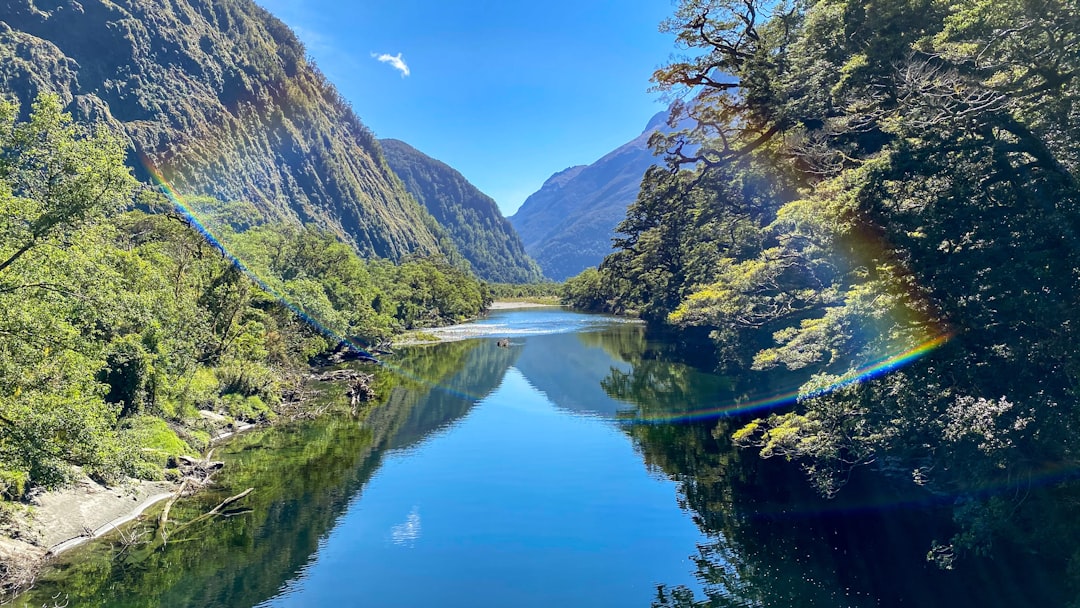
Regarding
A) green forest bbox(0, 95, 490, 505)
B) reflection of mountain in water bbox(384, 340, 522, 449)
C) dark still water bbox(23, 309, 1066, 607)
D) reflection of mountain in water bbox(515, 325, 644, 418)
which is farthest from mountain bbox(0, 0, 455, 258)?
dark still water bbox(23, 309, 1066, 607)

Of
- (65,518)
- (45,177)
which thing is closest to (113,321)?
(45,177)

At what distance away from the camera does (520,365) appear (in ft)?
185

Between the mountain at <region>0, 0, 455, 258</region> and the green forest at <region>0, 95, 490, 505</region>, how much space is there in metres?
90.5

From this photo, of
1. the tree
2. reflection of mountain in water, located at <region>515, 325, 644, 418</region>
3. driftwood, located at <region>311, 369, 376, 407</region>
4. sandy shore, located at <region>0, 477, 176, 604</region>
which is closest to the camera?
the tree

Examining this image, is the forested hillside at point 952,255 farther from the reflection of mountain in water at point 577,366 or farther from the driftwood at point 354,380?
the driftwood at point 354,380

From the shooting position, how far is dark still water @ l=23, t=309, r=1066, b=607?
580 inches

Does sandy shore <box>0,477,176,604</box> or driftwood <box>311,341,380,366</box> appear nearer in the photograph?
sandy shore <box>0,477,176,604</box>

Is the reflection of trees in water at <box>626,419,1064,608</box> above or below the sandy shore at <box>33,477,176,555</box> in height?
below

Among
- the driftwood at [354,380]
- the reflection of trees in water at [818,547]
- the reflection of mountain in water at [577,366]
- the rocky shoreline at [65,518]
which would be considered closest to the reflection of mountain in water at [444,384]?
the driftwood at [354,380]

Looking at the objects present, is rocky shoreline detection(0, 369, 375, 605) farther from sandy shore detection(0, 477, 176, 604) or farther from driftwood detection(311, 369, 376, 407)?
driftwood detection(311, 369, 376, 407)

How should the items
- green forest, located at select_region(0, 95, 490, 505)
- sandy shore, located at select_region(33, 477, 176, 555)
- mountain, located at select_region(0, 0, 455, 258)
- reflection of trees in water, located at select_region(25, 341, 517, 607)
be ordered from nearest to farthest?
green forest, located at select_region(0, 95, 490, 505)
reflection of trees in water, located at select_region(25, 341, 517, 607)
sandy shore, located at select_region(33, 477, 176, 555)
mountain, located at select_region(0, 0, 455, 258)

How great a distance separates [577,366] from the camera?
53.7 meters

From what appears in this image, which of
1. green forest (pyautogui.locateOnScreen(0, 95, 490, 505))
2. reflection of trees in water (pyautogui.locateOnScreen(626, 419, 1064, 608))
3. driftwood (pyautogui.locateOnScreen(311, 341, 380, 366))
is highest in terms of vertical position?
green forest (pyautogui.locateOnScreen(0, 95, 490, 505))

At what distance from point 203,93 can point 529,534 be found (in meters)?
162
